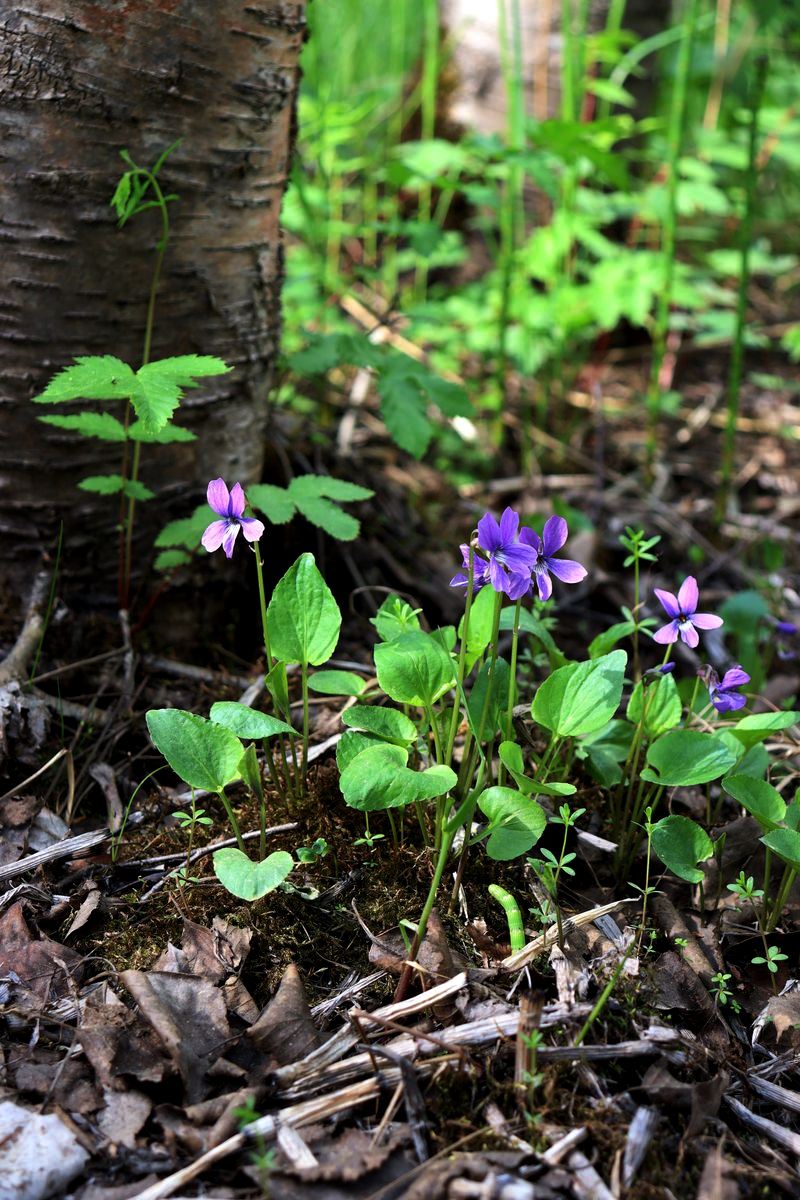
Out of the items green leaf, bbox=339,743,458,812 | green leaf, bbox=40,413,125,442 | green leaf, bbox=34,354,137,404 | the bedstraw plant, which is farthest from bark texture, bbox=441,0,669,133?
green leaf, bbox=339,743,458,812

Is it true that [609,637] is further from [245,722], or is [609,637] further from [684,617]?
[245,722]

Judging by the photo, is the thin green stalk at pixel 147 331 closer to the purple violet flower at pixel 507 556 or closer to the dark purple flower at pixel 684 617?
the purple violet flower at pixel 507 556

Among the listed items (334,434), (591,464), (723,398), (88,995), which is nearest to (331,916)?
(88,995)

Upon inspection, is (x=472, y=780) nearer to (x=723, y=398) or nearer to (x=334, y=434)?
(x=334, y=434)

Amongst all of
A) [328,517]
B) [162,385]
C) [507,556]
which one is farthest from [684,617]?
[162,385]

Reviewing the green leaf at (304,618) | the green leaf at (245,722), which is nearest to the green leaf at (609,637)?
the green leaf at (304,618)

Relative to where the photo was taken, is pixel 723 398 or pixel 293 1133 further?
pixel 723 398
